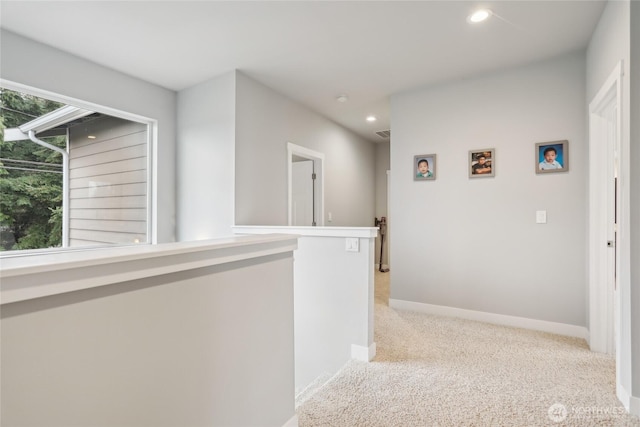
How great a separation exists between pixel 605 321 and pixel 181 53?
4.13 metres

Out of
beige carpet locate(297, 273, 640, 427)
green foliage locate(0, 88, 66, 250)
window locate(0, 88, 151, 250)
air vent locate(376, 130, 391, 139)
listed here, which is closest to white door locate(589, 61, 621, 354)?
beige carpet locate(297, 273, 640, 427)

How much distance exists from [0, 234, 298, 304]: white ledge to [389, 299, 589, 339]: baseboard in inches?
110

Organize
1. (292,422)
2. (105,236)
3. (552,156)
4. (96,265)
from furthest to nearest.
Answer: (105,236) → (552,156) → (292,422) → (96,265)

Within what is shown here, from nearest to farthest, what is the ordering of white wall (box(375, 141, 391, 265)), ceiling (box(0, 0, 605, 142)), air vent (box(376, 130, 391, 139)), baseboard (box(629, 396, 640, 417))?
baseboard (box(629, 396, 640, 417)), ceiling (box(0, 0, 605, 142)), air vent (box(376, 130, 391, 139)), white wall (box(375, 141, 391, 265))

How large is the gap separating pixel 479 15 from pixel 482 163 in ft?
4.55

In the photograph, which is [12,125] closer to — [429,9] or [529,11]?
[429,9]

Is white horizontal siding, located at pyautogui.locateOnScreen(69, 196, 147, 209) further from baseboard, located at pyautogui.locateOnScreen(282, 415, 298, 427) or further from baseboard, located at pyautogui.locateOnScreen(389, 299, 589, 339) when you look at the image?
baseboard, located at pyautogui.locateOnScreen(389, 299, 589, 339)

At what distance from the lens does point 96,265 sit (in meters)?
0.85

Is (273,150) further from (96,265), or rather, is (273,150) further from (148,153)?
(96,265)

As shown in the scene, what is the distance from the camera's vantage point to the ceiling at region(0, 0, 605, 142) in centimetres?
226

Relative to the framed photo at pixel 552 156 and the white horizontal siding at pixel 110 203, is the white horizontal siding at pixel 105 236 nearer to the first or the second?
the white horizontal siding at pixel 110 203

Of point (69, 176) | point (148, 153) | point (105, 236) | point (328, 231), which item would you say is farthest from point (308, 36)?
point (105, 236)

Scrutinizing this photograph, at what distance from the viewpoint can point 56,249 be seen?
2.89 metres

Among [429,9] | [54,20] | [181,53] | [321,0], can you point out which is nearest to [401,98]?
[429,9]
